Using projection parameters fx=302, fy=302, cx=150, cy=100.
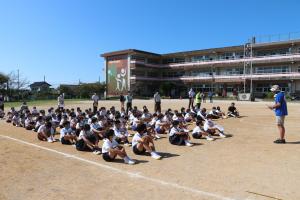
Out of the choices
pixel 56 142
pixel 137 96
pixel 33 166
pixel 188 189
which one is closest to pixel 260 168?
pixel 188 189

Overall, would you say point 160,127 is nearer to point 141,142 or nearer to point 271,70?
point 141,142

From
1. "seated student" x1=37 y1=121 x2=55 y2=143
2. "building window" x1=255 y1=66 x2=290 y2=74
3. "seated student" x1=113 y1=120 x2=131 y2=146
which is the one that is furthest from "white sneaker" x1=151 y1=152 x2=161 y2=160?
"building window" x1=255 y1=66 x2=290 y2=74

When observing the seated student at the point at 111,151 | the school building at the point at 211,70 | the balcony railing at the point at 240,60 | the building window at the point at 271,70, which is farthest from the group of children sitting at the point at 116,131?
the building window at the point at 271,70

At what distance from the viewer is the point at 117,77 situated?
68.1 m

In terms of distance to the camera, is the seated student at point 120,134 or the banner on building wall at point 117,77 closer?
the seated student at point 120,134

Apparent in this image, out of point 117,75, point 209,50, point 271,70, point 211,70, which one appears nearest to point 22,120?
point 271,70

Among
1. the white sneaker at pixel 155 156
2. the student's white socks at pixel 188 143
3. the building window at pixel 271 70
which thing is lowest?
the white sneaker at pixel 155 156

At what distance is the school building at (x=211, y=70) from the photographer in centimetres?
5006

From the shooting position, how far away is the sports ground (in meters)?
5.80

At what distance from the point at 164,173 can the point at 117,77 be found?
61780 mm

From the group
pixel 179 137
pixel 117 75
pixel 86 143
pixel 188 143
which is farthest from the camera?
pixel 117 75

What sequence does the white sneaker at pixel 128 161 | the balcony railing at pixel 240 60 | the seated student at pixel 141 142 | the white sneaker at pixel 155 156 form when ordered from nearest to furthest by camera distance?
the white sneaker at pixel 128 161 < the white sneaker at pixel 155 156 < the seated student at pixel 141 142 < the balcony railing at pixel 240 60

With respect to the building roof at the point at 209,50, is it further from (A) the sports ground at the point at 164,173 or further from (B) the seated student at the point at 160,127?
(A) the sports ground at the point at 164,173

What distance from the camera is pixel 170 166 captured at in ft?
25.5
